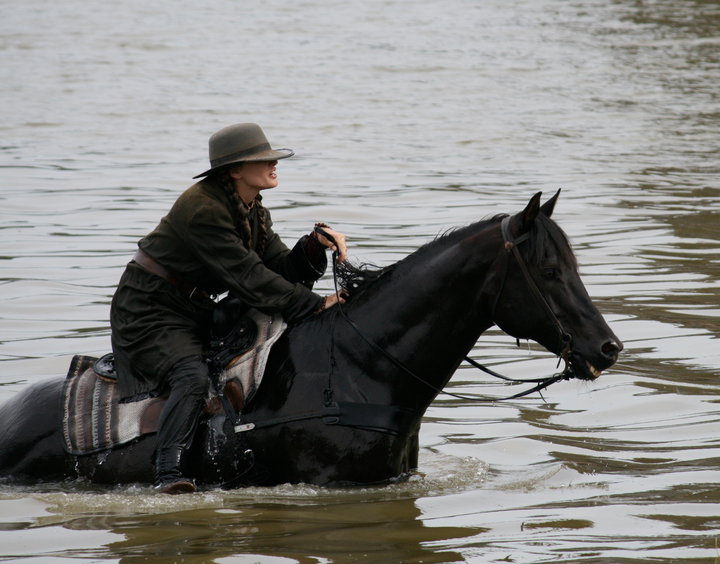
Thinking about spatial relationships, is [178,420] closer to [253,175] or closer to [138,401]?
[138,401]

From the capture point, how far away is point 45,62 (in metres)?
31.3

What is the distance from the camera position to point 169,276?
7020 millimetres

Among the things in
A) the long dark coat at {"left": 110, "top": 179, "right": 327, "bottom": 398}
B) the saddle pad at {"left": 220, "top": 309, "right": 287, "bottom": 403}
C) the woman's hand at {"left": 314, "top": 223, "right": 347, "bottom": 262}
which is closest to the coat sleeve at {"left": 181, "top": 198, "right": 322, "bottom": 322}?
the long dark coat at {"left": 110, "top": 179, "right": 327, "bottom": 398}

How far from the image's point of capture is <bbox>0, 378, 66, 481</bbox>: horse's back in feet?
23.4

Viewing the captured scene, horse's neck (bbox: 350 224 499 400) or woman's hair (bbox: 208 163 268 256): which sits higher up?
woman's hair (bbox: 208 163 268 256)

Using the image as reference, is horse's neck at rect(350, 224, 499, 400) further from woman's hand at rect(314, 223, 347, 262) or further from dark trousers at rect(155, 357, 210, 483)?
dark trousers at rect(155, 357, 210, 483)

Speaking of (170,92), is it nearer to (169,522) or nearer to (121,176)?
(121,176)

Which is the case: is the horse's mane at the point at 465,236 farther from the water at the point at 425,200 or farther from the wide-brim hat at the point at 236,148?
the water at the point at 425,200

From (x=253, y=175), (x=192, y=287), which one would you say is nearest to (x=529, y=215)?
(x=253, y=175)

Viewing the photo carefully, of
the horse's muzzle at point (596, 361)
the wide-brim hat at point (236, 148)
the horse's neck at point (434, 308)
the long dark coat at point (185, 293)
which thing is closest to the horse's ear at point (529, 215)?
the horse's neck at point (434, 308)

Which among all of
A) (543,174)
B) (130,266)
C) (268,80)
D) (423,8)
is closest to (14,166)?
(543,174)

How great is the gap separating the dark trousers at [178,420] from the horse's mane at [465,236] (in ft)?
3.04

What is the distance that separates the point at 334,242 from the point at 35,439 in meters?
1.93

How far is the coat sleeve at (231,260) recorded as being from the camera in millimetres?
6797
